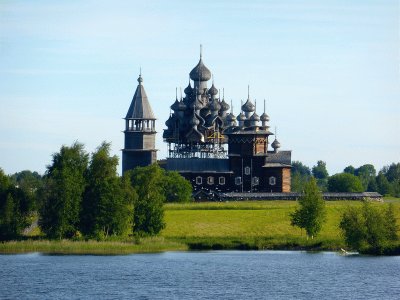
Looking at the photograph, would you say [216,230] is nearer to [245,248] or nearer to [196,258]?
[245,248]

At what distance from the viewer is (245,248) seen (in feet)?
304

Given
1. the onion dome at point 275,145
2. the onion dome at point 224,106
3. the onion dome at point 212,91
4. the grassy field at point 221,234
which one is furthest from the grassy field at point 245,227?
the onion dome at point 212,91

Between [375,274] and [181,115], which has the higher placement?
[181,115]

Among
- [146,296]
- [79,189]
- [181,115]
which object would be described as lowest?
[146,296]

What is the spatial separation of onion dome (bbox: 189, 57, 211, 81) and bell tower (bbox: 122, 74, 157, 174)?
10627 millimetres

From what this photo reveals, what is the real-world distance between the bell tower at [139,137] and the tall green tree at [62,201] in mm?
51589

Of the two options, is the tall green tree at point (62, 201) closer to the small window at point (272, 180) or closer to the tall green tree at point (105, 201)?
the tall green tree at point (105, 201)

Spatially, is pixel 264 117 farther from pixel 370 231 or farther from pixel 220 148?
pixel 370 231

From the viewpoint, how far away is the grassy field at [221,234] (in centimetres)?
8550

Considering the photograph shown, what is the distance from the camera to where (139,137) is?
467ft

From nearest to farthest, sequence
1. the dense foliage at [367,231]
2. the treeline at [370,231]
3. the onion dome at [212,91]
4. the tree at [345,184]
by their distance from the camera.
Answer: the treeline at [370,231]
the dense foliage at [367,231]
the onion dome at [212,91]
the tree at [345,184]

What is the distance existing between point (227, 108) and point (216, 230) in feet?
165

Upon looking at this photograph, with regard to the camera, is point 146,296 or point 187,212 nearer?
point 146,296

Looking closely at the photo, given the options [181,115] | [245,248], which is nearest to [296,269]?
[245,248]
